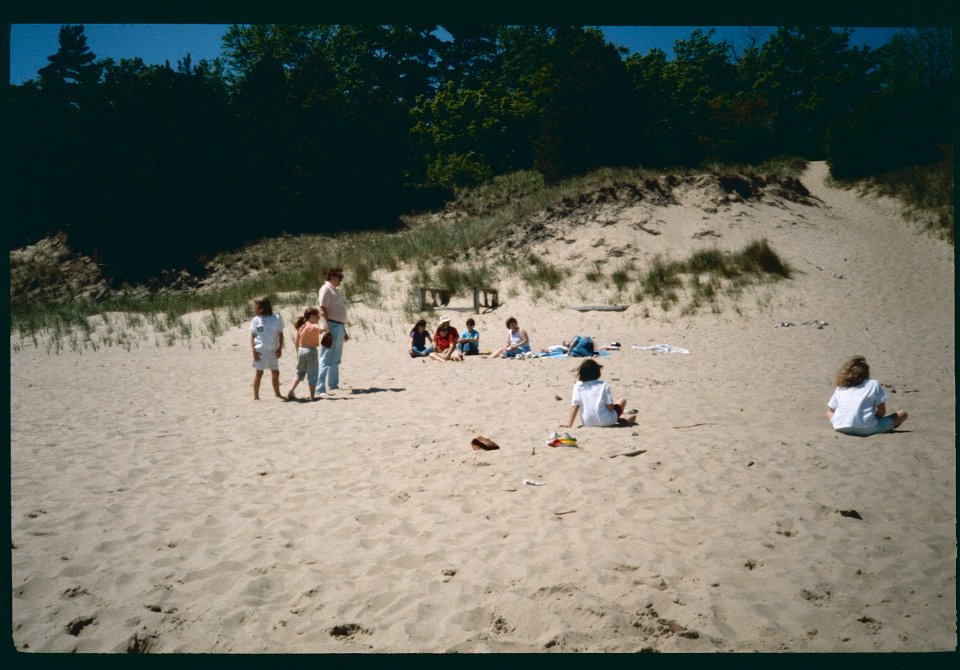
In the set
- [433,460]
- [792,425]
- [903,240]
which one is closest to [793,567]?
[433,460]

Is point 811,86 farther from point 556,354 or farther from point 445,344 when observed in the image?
point 445,344

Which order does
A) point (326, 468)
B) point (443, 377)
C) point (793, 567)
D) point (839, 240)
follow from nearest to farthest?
1. point (793, 567)
2. point (326, 468)
3. point (443, 377)
4. point (839, 240)

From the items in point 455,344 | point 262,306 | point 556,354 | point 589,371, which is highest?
point 262,306

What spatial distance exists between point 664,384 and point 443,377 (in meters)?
3.87

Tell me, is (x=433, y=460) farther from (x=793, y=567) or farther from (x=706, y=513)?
(x=793, y=567)

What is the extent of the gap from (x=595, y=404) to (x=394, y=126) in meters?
29.0

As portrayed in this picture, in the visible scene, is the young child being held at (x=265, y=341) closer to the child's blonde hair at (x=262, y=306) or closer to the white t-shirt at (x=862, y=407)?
the child's blonde hair at (x=262, y=306)

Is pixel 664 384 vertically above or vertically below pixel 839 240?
below

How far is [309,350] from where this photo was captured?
888cm

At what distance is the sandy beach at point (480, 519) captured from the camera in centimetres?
299

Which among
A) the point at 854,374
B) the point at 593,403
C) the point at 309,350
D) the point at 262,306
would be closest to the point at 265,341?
the point at 262,306

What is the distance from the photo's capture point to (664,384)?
9.43 metres

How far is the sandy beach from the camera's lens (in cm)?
299

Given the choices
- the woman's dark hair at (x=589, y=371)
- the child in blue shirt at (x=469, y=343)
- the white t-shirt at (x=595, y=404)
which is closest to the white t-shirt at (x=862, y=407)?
the white t-shirt at (x=595, y=404)
